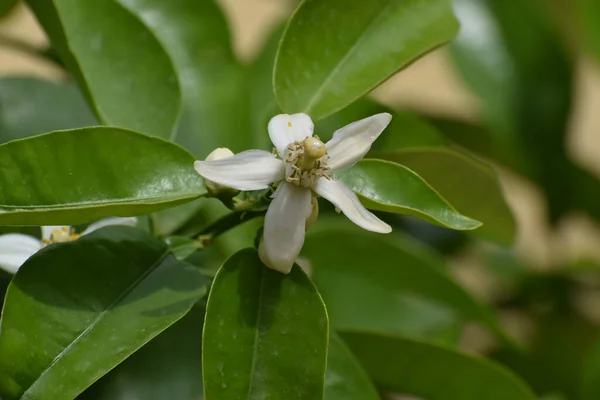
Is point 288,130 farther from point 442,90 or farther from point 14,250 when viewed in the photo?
point 442,90

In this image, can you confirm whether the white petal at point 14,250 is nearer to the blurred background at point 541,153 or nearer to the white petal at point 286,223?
the white petal at point 286,223

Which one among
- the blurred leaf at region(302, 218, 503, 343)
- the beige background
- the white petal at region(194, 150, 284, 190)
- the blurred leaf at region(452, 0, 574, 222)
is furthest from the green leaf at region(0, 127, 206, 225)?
the beige background

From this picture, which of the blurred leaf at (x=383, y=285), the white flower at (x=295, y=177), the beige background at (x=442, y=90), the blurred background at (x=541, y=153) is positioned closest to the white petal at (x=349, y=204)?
the white flower at (x=295, y=177)

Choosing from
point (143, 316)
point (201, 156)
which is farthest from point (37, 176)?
point (201, 156)

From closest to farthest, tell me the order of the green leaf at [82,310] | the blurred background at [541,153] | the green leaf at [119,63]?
the green leaf at [82,310], the green leaf at [119,63], the blurred background at [541,153]

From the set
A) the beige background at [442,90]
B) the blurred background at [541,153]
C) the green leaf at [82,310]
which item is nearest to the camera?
the green leaf at [82,310]

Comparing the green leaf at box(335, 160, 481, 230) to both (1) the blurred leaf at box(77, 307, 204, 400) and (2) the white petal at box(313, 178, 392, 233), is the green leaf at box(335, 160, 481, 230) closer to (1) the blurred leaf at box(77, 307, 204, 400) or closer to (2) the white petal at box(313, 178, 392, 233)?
(2) the white petal at box(313, 178, 392, 233)
